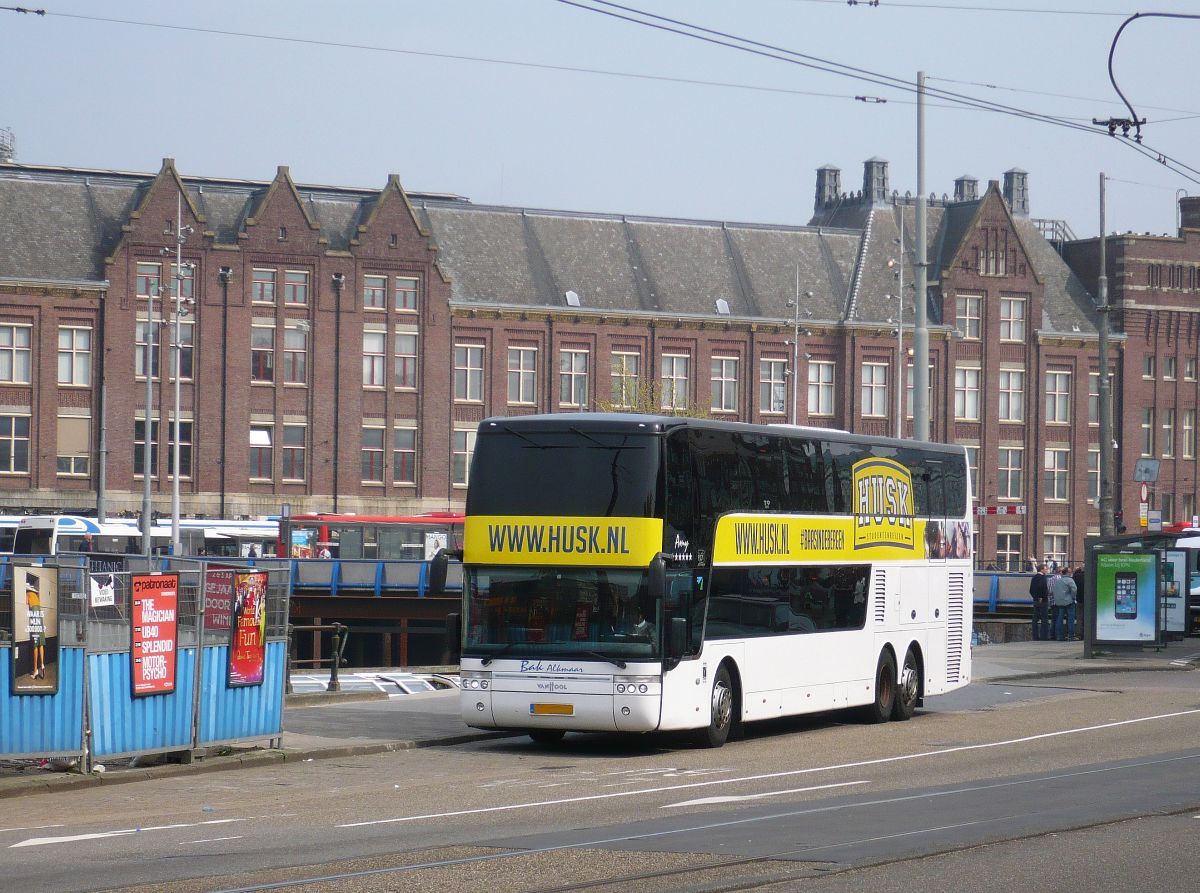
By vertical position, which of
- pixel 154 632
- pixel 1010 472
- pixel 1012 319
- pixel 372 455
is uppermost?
pixel 1012 319

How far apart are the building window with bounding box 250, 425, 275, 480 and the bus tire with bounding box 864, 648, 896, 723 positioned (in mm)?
48995

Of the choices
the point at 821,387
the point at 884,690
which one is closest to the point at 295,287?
the point at 821,387

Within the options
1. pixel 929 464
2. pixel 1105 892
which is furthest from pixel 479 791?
pixel 929 464

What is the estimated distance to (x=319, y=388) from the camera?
236 feet

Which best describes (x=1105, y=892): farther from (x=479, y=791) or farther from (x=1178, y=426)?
(x=1178, y=426)

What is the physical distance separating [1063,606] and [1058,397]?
4259cm

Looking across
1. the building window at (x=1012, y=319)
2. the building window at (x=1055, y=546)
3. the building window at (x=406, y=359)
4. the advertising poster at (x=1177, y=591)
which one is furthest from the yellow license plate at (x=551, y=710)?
the building window at (x=1012, y=319)

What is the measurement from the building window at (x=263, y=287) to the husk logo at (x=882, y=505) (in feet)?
162

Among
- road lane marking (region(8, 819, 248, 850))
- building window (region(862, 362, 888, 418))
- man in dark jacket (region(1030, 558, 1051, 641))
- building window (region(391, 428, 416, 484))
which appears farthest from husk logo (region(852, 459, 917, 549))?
building window (region(862, 362, 888, 418))

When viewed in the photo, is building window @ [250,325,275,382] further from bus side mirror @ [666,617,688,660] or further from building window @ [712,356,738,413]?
bus side mirror @ [666,617,688,660]

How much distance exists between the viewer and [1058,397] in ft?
281

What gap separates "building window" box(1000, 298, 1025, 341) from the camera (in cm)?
8438

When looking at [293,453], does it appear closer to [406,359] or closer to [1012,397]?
[406,359]

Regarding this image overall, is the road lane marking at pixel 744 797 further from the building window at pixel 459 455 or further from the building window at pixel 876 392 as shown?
the building window at pixel 876 392
